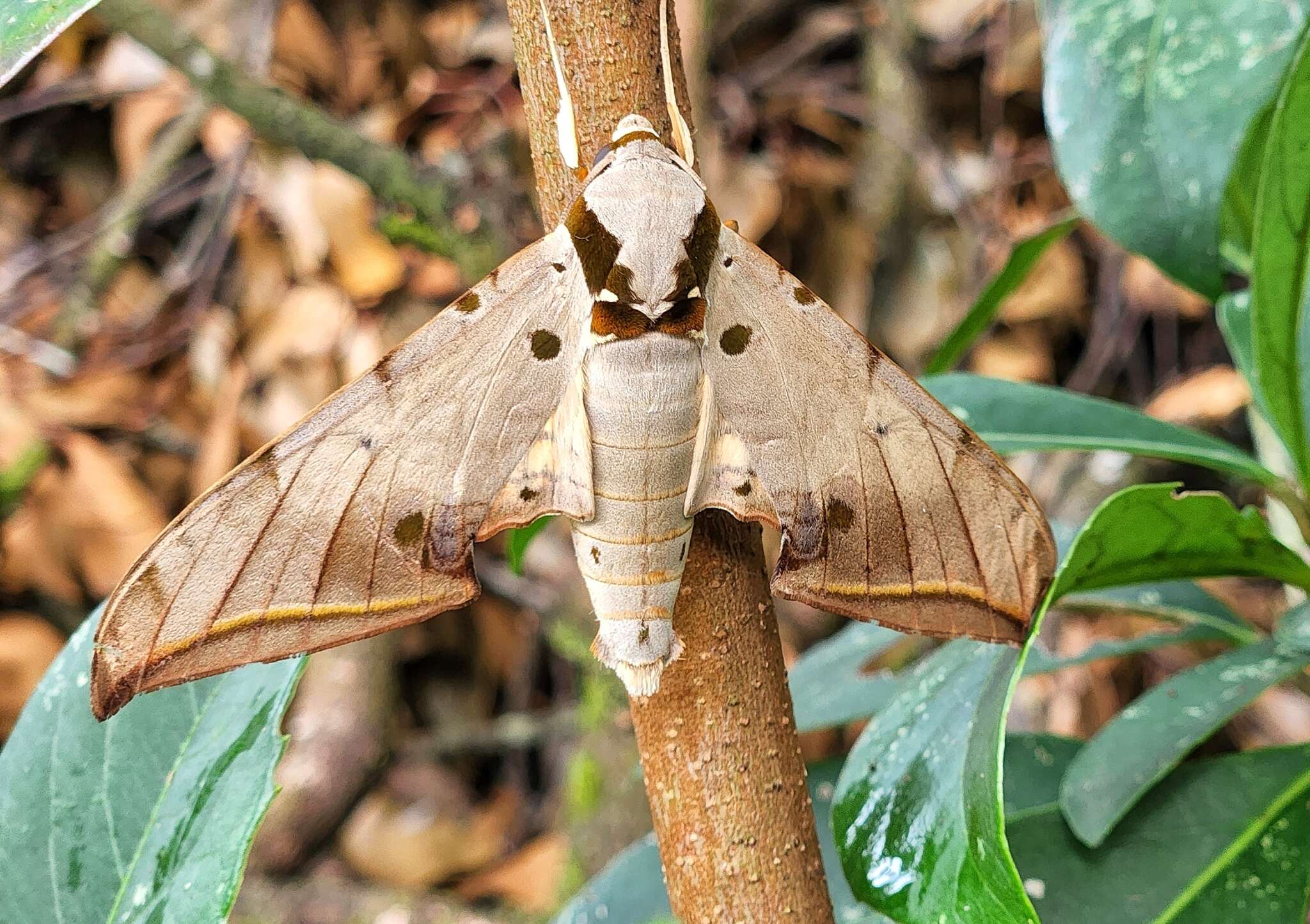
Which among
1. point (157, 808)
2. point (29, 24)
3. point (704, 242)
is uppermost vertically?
point (29, 24)

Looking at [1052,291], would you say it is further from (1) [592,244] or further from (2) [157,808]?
(2) [157,808]

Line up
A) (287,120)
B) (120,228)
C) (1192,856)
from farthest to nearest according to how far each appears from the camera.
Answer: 1. (120,228)
2. (287,120)
3. (1192,856)

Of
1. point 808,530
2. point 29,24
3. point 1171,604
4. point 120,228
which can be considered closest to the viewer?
point 29,24

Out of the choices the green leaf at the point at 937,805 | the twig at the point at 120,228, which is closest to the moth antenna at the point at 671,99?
the green leaf at the point at 937,805

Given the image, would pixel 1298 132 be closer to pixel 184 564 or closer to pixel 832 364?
pixel 832 364

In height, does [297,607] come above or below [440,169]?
above

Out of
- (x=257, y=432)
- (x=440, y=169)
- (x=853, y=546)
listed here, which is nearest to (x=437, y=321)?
(x=853, y=546)

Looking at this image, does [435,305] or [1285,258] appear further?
[435,305]

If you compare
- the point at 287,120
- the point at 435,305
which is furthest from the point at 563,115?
the point at 435,305
